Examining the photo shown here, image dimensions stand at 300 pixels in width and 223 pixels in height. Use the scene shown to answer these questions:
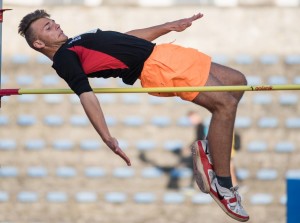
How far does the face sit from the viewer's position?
14.0 ft

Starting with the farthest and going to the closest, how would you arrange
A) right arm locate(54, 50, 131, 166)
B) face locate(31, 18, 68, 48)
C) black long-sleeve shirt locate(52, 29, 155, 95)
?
face locate(31, 18, 68, 48)
black long-sleeve shirt locate(52, 29, 155, 95)
right arm locate(54, 50, 131, 166)

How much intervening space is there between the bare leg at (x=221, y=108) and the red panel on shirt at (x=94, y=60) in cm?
40

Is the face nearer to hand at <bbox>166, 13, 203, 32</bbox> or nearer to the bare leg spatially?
hand at <bbox>166, 13, 203, 32</bbox>

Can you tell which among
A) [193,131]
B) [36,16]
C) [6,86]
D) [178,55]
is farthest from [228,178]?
[6,86]

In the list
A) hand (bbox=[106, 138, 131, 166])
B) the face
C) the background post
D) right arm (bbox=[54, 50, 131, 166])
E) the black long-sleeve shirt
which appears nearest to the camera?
hand (bbox=[106, 138, 131, 166])

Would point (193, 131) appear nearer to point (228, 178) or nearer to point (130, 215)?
point (130, 215)

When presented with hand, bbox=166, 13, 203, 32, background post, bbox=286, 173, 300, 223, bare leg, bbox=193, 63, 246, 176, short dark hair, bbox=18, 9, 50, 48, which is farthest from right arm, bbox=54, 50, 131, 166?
background post, bbox=286, 173, 300, 223

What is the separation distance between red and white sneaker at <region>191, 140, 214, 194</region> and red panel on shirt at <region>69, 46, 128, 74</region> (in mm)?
541

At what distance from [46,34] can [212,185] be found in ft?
3.44

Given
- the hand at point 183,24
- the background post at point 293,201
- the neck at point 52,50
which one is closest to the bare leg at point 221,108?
the hand at point 183,24

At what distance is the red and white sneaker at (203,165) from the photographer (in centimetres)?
433

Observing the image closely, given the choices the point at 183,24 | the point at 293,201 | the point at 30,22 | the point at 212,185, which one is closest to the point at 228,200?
the point at 212,185

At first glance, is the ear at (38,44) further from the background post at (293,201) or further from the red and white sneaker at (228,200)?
the background post at (293,201)

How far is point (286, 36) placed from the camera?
384 inches
